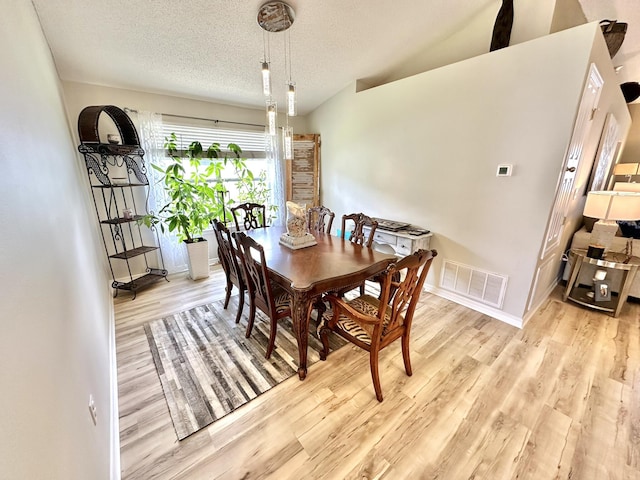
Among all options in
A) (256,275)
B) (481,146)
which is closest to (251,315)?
(256,275)

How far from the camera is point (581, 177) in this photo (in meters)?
2.98

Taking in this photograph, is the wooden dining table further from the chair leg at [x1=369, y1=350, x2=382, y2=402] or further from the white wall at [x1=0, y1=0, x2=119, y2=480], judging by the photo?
the white wall at [x1=0, y1=0, x2=119, y2=480]

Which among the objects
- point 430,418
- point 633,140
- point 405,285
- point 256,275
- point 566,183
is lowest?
point 430,418

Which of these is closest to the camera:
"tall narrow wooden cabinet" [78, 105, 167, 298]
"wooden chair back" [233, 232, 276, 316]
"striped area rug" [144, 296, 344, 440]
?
"striped area rug" [144, 296, 344, 440]

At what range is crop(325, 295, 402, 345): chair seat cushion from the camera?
181 cm

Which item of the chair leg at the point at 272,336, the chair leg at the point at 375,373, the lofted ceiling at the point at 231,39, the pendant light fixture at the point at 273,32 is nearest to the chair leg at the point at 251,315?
the chair leg at the point at 272,336

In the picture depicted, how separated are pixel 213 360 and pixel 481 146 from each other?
3263 mm

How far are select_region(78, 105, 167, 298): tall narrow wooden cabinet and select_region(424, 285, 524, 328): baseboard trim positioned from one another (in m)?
3.66

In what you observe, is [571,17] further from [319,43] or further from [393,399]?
[393,399]

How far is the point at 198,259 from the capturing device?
12.0 feet

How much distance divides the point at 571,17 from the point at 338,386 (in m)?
4.18

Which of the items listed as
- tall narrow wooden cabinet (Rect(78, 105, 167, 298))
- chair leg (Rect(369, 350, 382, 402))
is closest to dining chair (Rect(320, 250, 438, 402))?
chair leg (Rect(369, 350, 382, 402))

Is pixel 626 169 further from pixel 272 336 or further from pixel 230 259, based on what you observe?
pixel 230 259

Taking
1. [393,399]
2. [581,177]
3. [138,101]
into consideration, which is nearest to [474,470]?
[393,399]
